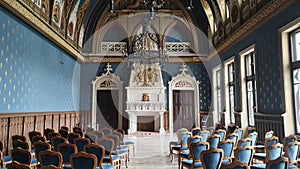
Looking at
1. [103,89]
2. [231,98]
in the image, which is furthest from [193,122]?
[103,89]

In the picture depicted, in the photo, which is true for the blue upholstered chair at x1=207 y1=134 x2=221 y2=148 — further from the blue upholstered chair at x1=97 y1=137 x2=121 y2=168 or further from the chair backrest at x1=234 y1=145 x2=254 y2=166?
the blue upholstered chair at x1=97 y1=137 x2=121 y2=168

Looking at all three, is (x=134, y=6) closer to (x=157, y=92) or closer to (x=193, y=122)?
(x=157, y=92)

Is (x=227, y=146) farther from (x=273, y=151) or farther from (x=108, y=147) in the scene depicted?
(x=108, y=147)

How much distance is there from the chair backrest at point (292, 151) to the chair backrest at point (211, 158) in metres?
1.32

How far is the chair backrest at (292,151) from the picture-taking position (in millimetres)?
4560

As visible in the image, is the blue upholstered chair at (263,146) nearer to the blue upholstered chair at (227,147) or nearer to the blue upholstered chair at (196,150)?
the blue upholstered chair at (227,147)

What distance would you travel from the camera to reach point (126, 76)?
1561 cm

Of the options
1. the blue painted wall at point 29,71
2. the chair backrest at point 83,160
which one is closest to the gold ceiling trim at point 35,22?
the blue painted wall at point 29,71

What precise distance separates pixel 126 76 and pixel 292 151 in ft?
38.8

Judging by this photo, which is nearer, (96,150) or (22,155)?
(22,155)

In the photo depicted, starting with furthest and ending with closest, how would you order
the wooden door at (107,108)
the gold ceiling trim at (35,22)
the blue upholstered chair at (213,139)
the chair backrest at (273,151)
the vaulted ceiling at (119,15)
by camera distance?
1. the wooden door at (107,108)
2. the vaulted ceiling at (119,15)
3. the gold ceiling trim at (35,22)
4. the blue upholstered chair at (213,139)
5. the chair backrest at (273,151)

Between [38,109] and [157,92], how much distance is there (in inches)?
292

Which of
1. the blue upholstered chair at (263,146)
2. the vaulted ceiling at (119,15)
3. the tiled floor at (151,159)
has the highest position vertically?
the vaulted ceiling at (119,15)

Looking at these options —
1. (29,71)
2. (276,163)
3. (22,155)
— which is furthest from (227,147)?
(29,71)
